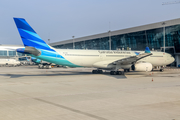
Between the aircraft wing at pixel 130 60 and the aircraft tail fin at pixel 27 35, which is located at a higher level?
the aircraft tail fin at pixel 27 35

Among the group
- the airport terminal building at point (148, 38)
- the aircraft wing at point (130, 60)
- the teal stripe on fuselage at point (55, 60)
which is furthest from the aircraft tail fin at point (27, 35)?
the airport terminal building at point (148, 38)

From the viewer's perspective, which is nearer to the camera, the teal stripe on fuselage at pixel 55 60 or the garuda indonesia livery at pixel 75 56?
the garuda indonesia livery at pixel 75 56

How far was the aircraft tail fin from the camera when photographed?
20.9 m

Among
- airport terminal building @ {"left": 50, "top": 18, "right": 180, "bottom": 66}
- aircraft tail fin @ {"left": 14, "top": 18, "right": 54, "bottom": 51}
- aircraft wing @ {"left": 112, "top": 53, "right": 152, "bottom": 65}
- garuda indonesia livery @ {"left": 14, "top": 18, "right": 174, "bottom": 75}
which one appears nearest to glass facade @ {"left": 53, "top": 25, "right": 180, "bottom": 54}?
airport terminal building @ {"left": 50, "top": 18, "right": 180, "bottom": 66}

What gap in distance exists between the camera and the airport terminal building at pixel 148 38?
5075 cm

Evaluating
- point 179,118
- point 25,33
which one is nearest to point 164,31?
point 25,33

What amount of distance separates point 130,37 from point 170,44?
13318 millimetres

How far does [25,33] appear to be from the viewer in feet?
70.0

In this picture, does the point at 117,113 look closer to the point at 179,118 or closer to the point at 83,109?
the point at 83,109

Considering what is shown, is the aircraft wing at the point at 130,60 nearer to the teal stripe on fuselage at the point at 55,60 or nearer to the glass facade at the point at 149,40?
the teal stripe on fuselage at the point at 55,60

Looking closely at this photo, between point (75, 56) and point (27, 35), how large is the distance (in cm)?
646

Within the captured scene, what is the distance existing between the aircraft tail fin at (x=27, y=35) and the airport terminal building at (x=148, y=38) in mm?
26936

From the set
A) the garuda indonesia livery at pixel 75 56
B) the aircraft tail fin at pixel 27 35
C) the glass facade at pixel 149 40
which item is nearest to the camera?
the aircraft tail fin at pixel 27 35

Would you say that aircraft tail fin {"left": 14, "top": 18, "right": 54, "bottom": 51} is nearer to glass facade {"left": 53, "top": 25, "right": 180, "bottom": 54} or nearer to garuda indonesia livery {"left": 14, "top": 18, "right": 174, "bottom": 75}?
garuda indonesia livery {"left": 14, "top": 18, "right": 174, "bottom": 75}
